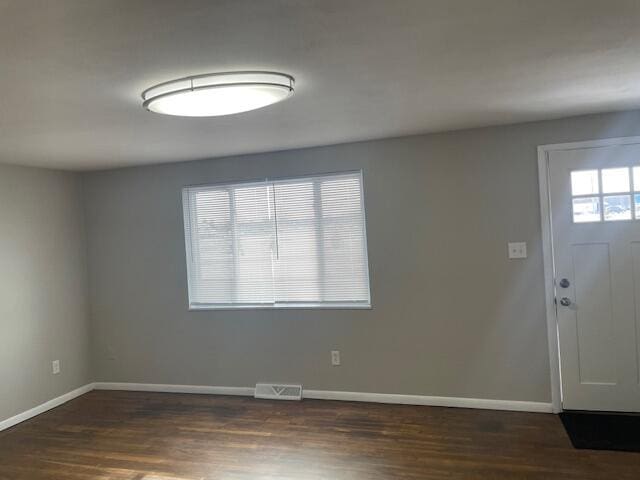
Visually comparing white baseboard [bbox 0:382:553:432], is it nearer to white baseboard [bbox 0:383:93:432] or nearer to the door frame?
white baseboard [bbox 0:383:93:432]

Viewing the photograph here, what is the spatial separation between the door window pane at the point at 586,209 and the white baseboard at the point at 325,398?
143cm

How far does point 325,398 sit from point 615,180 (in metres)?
2.88

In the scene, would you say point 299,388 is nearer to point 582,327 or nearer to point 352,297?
point 352,297

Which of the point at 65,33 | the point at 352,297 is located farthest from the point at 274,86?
the point at 352,297

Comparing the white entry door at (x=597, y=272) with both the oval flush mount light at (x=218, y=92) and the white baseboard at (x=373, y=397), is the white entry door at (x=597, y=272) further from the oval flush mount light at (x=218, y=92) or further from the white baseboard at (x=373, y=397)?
the oval flush mount light at (x=218, y=92)

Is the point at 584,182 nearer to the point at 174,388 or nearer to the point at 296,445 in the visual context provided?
the point at 296,445

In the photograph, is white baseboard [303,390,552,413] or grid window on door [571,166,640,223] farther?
white baseboard [303,390,552,413]

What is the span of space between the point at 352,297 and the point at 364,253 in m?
0.40

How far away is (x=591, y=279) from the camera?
3.63 m

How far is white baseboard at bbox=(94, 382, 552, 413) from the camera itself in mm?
3807

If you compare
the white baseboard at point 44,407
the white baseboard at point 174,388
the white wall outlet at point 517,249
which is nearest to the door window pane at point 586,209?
the white wall outlet at point 517,249

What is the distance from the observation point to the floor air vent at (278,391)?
4.34m

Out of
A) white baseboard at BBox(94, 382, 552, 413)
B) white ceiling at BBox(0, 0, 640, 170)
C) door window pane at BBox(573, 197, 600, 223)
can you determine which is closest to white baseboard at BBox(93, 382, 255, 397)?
white baseboard at BBox(94, 382, 552, 413)

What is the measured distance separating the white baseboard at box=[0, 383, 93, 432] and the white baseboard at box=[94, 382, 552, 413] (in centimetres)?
17
